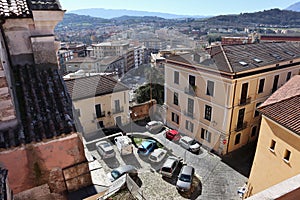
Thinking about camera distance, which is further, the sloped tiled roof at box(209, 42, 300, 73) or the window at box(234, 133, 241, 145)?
the window at box(234, 133, 241, 145)

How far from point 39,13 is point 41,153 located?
6.40 feet

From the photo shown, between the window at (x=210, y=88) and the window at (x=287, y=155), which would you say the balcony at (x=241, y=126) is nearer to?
the window at (x=210, y=88)

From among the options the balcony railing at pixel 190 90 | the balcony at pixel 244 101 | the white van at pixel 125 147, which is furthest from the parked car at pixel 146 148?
the balcony at pixel 244 101

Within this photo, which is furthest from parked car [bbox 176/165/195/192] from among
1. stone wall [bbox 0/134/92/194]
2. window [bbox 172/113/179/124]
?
stone wall [bbox 0/134/92/194]

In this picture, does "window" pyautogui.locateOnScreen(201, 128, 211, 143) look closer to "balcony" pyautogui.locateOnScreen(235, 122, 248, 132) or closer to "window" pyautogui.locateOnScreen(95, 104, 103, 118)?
"balcony" pyautogui.locateOnScreen(235, 122, 248, 132)

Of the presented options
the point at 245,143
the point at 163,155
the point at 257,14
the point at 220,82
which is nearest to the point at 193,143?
the point at 163,155

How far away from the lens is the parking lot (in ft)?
34.8

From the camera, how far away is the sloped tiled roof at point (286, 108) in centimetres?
705

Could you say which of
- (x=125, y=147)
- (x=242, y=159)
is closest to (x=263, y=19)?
(x=242, y=159)

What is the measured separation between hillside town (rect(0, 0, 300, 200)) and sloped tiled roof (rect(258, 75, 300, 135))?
32mm

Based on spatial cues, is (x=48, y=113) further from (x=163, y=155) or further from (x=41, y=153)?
(x=163, y=155)

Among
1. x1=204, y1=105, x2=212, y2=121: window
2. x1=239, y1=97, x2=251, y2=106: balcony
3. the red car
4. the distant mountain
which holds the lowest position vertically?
the red car

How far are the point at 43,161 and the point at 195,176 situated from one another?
10913 millimetres

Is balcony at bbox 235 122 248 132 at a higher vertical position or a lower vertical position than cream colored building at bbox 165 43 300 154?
lower
